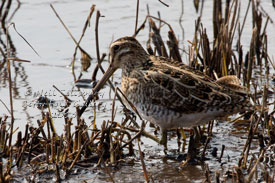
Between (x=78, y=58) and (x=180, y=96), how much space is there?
3.40m

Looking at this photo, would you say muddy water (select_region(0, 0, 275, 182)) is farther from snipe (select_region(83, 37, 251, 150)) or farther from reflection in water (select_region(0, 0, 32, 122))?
snipe (select_region(83, 37, 251, 150))

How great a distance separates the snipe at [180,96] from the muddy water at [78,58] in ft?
1.37

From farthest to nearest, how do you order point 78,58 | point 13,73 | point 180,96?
point 78,58 → point 13,73 → point 180,96

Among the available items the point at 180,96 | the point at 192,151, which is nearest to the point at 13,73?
the point at 180,96

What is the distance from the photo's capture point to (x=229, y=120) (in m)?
6.13

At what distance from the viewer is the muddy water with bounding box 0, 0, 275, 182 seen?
5.17 metres

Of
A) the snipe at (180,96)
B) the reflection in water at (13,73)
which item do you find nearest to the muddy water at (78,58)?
the reflection in water at (13,73)

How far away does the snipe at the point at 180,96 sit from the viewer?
5109 mm

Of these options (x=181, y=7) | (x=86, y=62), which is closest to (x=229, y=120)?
(x=86, y=62)

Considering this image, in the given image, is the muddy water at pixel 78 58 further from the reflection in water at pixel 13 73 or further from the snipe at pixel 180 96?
the snipe at pixel 180 96

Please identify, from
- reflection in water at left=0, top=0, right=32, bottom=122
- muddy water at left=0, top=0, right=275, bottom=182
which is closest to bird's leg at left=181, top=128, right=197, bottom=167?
muddy water at left=0, top=0, right=275, bottom=182

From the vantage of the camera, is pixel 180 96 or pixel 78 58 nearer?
pixel 180 96

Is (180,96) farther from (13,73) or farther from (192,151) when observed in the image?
(13,73)

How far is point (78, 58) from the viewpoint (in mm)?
8305
